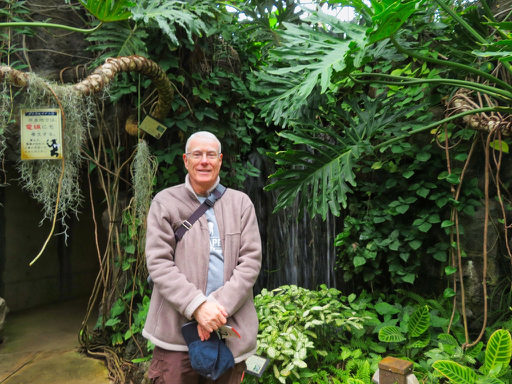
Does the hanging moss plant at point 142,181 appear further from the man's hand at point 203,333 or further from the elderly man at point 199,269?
the man's hand at point 203,333

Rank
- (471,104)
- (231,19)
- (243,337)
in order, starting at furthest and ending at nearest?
1. (231,19)
2. (471,104)
3. (243,337)

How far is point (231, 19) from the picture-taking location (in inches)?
137

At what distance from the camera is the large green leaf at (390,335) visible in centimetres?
269

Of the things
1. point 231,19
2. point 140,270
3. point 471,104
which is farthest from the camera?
point 231,19

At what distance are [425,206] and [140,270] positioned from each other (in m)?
2.47

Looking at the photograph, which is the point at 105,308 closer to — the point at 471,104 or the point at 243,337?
the point at 243,337

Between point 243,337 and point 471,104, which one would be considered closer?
point 243,337

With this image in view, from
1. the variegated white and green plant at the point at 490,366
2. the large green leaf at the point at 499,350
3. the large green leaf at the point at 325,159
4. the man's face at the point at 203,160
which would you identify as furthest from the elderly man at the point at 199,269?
the large green leaf at the point at 499,350

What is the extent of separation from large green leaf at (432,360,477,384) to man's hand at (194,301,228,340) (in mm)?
1205

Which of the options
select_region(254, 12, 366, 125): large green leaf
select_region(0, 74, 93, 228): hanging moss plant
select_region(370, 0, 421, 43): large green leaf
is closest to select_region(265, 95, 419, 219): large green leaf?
select_region(254, 12, 366, 125): large green leaf

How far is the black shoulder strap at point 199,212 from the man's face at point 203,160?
0.20ft

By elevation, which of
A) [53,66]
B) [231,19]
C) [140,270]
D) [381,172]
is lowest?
[140,270]

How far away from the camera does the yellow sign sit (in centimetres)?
213

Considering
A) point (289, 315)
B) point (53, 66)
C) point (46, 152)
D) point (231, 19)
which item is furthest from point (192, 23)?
point (289, 315)
